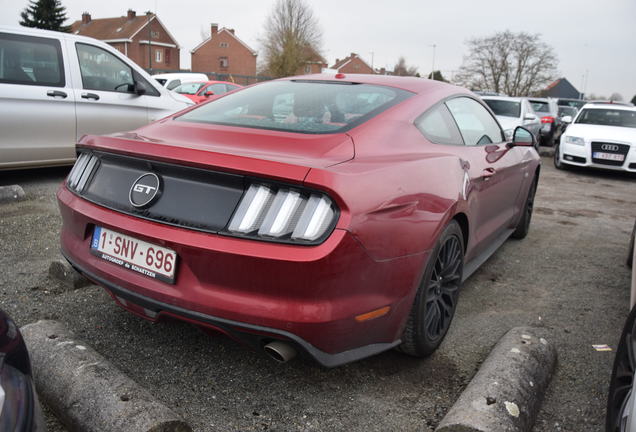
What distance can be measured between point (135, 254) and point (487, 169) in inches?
84.3

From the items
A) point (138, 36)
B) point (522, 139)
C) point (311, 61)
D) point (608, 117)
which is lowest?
point (522, 139)

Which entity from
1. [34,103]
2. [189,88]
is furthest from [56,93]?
[189,88]

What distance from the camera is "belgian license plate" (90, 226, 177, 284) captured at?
6.98ft

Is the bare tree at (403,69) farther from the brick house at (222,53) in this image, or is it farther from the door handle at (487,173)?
the door handle at (487,173)

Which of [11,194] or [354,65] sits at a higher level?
[354,65]

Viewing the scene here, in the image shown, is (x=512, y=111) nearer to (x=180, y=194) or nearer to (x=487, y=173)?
(x=487, y=173)

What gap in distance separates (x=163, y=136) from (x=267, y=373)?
1219 mm

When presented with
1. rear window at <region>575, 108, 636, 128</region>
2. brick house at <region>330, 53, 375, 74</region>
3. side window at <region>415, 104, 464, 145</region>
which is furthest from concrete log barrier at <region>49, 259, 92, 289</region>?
brick house at <region>330, 53, 375, 74</region>

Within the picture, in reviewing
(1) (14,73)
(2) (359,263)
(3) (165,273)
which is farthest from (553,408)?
(1) (14,73)

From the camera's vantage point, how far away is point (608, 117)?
11203mm

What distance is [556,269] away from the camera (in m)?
4.41

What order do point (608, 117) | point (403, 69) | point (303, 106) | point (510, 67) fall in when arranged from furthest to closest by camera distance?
point (403, 69) → point (510, 67) → point (608, 117) → point (303, 106)

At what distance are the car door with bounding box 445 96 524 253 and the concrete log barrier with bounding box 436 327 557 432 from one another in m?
0.83

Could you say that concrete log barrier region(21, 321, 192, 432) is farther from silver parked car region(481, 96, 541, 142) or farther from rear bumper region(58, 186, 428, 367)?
silver parked car region(481, 96, 541, 142)
